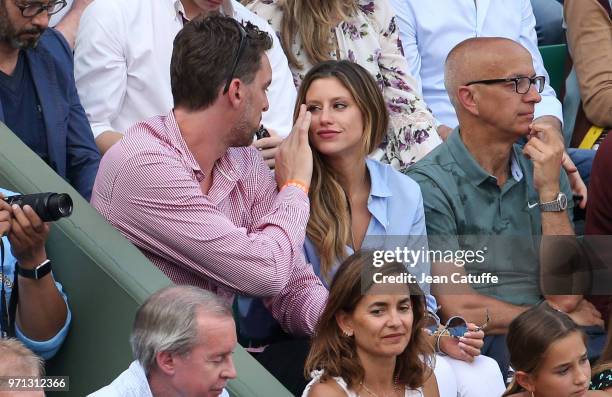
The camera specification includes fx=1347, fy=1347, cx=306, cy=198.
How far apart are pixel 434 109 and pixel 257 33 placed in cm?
178

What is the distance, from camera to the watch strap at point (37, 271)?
378cm

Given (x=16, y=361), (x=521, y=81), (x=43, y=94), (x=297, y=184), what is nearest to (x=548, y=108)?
(x=521, y=81)

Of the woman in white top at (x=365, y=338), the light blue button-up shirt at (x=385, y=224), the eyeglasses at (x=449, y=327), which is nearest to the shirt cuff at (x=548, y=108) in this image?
the light blue button-up shirt at (x=385, y=224)

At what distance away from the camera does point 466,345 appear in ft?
14.3

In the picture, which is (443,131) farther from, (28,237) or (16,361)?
(16,361)

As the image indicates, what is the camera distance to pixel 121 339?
3.96 meters

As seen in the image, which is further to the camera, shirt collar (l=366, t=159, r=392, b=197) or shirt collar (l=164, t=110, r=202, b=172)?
shirt collar (l=366, t=159, r=392, b=197)

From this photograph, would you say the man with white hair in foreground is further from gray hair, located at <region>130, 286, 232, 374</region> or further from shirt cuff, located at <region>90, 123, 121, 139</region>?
shirt cuff, located at <region>90, 123, 121, 139</region>

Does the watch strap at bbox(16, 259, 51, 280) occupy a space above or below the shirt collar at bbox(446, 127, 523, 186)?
above

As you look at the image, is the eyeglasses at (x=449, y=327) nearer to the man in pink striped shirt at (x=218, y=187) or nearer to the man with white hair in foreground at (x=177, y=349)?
the man in pink striped shirt at (x=218, y=187)

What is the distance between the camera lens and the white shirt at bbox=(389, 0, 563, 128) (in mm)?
6055

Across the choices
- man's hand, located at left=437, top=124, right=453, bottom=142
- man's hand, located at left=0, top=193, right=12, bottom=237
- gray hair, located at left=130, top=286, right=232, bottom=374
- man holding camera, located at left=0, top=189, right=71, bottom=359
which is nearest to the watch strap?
man holding camera, located at left=0, top=189, right=71, bottom=359

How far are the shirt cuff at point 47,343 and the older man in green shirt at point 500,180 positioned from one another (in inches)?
60.2

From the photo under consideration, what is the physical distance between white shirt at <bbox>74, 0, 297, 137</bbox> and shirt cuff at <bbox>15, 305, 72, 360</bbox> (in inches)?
47.0
